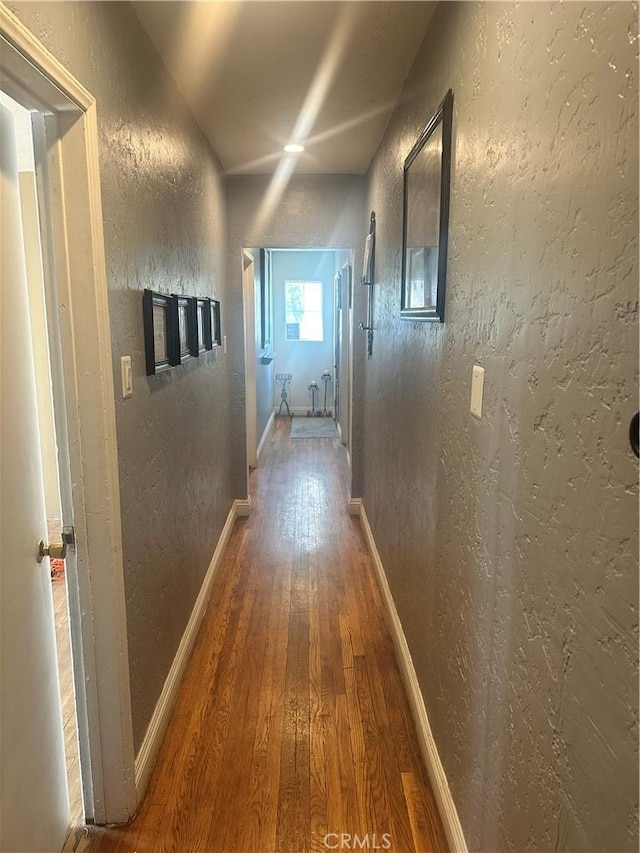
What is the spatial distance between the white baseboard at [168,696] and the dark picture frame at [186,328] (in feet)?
3.81

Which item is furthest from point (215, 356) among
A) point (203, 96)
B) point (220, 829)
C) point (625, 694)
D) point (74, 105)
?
point (625, 694)

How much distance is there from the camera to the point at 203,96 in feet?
7.49

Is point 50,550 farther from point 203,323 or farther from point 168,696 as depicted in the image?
→ point 203,323

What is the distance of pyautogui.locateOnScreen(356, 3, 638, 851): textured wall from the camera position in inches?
A: 27.3

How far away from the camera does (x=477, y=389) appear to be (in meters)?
1.28

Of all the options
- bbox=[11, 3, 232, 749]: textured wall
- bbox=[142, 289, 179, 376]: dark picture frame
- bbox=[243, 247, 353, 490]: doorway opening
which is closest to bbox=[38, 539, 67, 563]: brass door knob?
bbox=[11, 3, 232, 749]: textured wall

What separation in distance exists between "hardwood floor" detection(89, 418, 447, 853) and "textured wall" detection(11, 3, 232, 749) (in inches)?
8.4

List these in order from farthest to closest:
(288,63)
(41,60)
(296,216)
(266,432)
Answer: (266,432)
(296,216)
(288,63)
(41,60)

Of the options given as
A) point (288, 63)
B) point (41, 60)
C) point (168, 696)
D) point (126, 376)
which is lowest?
point (168, 696)

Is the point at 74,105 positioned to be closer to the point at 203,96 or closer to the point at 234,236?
the point at 203,96

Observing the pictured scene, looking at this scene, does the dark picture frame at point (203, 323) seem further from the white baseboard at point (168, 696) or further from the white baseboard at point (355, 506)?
the white baseboard at point (355, 506)

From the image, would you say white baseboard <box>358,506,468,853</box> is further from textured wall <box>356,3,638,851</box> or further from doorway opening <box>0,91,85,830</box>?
doorway opening <box>0,91,85,830</box>

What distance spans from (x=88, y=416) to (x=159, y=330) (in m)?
0.60

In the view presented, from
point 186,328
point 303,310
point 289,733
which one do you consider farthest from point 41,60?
point 303,310
